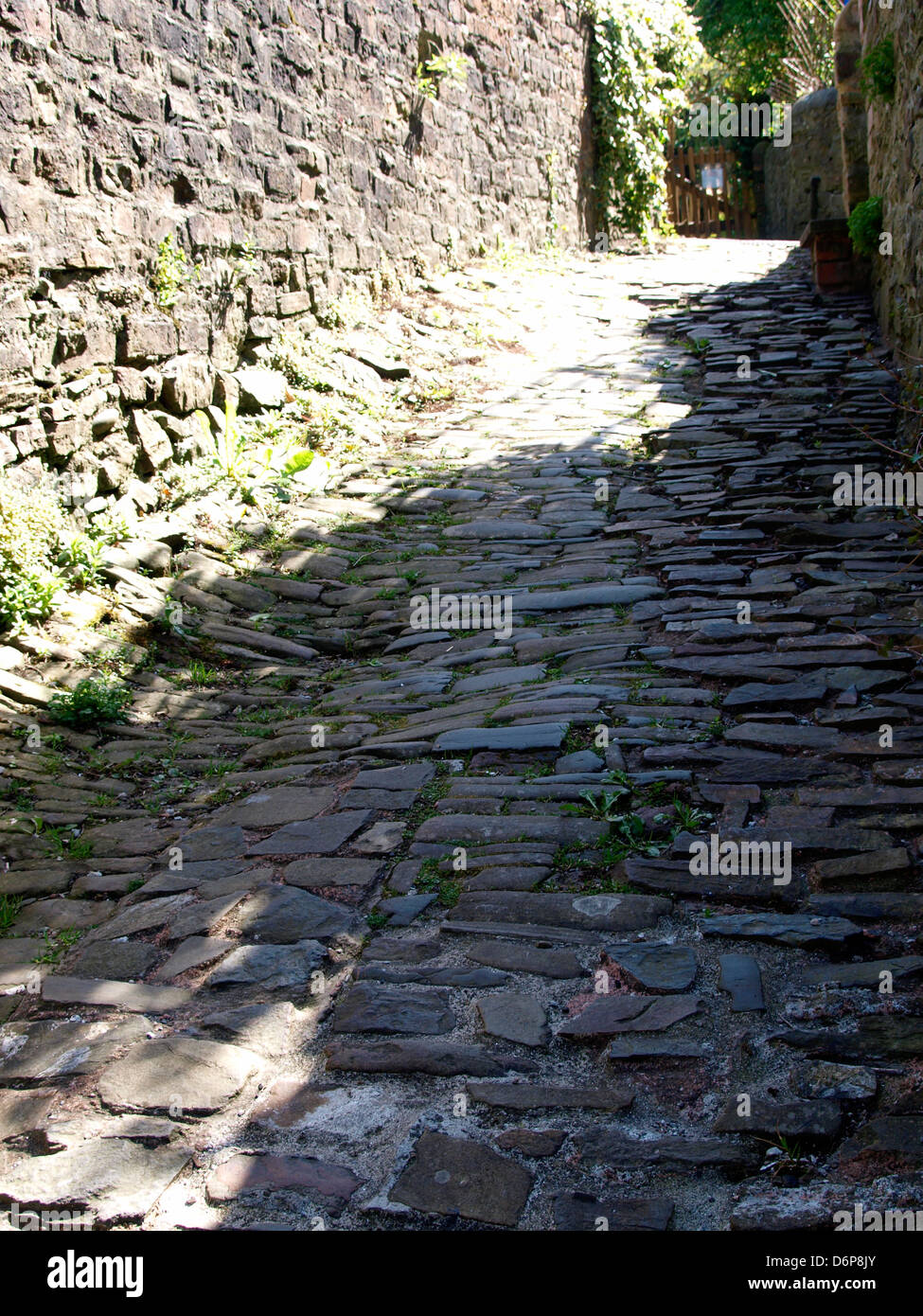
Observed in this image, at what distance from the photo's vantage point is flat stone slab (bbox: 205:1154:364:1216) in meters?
1.94

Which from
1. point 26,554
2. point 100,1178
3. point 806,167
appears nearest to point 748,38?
point 806,167

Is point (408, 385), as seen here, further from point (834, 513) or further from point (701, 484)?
point (834, 513)

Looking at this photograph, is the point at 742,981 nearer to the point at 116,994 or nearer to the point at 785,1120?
the point at 785,1120

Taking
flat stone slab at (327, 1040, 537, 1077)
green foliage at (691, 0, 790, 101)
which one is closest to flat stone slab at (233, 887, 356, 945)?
flat stone slab at (327, 1040, 537, 1077)

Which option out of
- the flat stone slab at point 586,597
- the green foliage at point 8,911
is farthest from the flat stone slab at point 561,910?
the flat stone slab at point 586,597

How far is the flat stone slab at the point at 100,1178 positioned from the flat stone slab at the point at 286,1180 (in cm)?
10

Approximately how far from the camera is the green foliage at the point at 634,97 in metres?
13.4

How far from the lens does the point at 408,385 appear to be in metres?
8.30

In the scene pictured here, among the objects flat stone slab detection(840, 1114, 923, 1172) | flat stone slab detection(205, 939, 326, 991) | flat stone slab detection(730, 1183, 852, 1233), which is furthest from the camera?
flat stone slab detection(205, 939, 326, 991)

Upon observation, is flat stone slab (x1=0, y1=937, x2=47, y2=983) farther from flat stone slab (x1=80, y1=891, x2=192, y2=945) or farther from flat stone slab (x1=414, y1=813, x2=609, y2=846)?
flat stone slab (x1=414, y1=813, x2=609, y2=846)

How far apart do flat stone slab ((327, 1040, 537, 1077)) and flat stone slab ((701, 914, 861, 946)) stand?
0.62 metres

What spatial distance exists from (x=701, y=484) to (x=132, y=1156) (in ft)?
16.2

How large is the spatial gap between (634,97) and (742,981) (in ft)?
45.0
